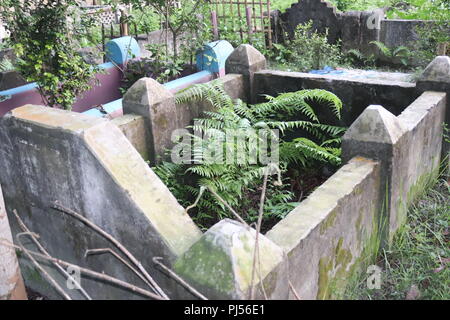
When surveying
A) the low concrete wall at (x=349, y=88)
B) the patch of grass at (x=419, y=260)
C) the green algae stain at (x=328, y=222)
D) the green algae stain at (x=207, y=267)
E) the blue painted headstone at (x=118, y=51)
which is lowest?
the patch of grass at (x=419, y=260)

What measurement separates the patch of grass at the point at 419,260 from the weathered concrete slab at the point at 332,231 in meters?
0.21

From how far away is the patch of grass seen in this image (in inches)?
138

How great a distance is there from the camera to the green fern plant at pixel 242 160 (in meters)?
4.26

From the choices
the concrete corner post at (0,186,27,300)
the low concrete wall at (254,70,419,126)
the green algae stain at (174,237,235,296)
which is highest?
the low concrete wall at (254,70,419,126)

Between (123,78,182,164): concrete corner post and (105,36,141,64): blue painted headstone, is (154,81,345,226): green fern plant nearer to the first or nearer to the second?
(123,78,182,164): concrete corner post

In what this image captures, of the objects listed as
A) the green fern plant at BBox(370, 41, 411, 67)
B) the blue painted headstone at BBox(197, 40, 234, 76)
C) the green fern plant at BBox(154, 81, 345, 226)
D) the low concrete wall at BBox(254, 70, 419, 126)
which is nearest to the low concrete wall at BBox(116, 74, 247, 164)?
the green fern plant at BBox(154, 81, 345, 226)

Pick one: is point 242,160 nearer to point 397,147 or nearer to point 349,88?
point 397,147

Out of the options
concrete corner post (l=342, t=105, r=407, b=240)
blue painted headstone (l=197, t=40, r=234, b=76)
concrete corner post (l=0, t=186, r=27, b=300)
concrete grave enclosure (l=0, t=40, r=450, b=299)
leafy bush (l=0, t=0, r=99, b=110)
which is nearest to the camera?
concrete grave enclosure (l=0, t=40, r=450, b=299)

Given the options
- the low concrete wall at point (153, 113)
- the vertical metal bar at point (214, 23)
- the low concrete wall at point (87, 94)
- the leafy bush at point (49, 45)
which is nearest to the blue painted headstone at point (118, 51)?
the low concrete wall at point (87, 94)

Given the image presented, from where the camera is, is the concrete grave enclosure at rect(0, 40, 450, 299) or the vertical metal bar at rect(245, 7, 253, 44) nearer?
the concrete grave enclosure at rect(0, 40, 450, 299)

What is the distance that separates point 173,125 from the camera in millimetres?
4832

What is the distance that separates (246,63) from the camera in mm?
5828

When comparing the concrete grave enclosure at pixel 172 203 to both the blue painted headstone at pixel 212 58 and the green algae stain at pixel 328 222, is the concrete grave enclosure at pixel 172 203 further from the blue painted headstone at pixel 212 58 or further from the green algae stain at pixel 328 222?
the blue painted headstone at pixel 212 58
